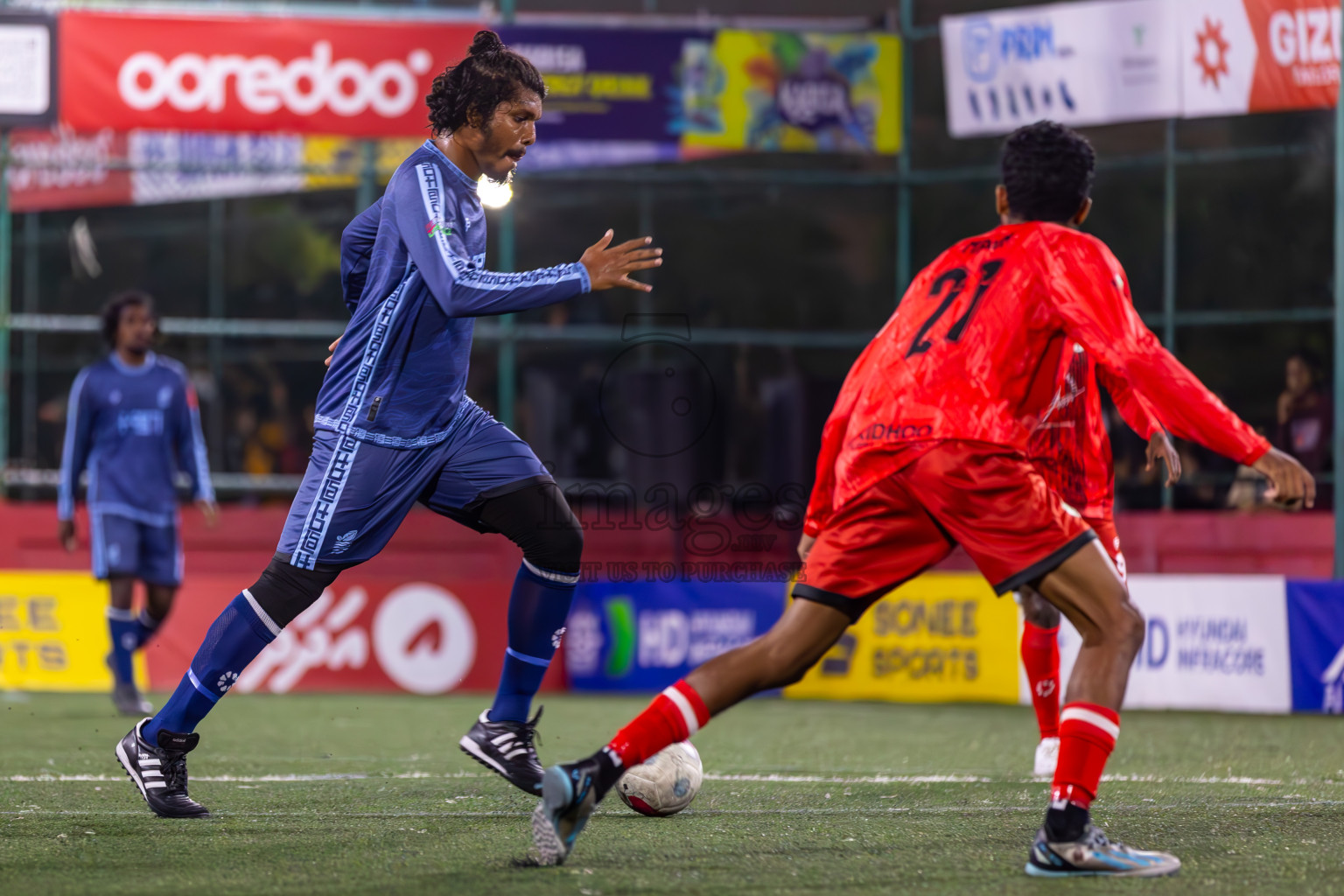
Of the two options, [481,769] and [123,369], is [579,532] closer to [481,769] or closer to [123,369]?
[481,769]

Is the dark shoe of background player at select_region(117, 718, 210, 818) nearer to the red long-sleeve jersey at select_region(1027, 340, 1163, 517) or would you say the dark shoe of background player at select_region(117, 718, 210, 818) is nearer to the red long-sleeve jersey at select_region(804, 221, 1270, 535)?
the red long-sleeve jersey at select_region(804, 221, 1270, 535)

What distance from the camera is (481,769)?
636cm

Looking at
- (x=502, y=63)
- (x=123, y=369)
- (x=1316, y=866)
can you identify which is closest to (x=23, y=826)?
(x=502, y=63)

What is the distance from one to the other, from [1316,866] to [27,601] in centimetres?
942

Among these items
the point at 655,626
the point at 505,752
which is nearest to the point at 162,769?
the point at 505,752

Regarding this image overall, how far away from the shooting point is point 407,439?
4.82 meters

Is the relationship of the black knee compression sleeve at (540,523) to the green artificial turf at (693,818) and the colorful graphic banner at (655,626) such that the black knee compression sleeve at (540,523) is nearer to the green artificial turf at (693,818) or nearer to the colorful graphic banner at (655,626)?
the green artificial turf at (693,818)

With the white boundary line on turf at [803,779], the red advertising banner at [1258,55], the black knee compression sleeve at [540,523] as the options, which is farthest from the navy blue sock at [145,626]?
the red advertising banner at [1258,55]

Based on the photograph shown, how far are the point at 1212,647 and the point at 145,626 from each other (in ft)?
21.1

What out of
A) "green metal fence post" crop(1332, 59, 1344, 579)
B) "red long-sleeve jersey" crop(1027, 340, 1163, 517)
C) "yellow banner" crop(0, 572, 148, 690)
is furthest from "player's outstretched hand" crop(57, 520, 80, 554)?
"green metal fence post" crop(1332, 59, 1344, 579)

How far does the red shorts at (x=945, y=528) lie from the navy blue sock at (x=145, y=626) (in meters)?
6.41

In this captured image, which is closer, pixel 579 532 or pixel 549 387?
pixel 579 532

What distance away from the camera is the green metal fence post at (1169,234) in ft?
44.0

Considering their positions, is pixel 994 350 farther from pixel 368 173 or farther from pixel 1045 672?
pixel 368 173
